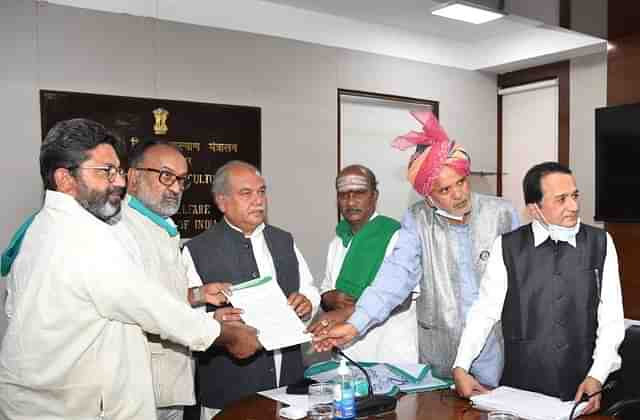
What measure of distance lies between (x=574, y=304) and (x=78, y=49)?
3342 millimetres

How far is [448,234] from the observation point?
8.37 feet

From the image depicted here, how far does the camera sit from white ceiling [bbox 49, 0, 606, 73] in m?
4.37

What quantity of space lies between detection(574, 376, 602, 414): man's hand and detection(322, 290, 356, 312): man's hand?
1.27 meters

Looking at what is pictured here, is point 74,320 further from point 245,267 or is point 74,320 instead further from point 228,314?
point 245,267

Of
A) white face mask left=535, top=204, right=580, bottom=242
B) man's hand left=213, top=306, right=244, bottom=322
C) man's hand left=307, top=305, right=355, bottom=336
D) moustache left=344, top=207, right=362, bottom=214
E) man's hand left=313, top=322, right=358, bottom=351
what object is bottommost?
man's hand left=313, top=322, right=358, bottom=351

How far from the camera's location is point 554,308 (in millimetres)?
2184

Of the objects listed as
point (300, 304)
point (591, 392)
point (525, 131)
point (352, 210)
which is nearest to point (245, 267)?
point (300, 304)

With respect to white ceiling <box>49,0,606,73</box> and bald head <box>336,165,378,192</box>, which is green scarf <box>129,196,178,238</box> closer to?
bald head <box>336,165,378,192</box>

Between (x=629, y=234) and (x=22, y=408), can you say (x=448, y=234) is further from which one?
(x=629, y=234)

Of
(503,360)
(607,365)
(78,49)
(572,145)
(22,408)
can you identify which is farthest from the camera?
(572,145)

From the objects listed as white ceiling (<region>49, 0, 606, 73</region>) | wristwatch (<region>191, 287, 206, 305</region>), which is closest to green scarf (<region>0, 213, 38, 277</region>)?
wristwatch (<region>191, 287, 206, 305</region>)

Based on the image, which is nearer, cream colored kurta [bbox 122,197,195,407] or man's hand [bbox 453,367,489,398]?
man's hand [bbox 453,367,489,398]

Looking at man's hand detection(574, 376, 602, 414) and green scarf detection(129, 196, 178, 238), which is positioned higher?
green scarf detection(129, 196, 178, 238)

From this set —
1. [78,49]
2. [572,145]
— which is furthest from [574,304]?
[572,145]
